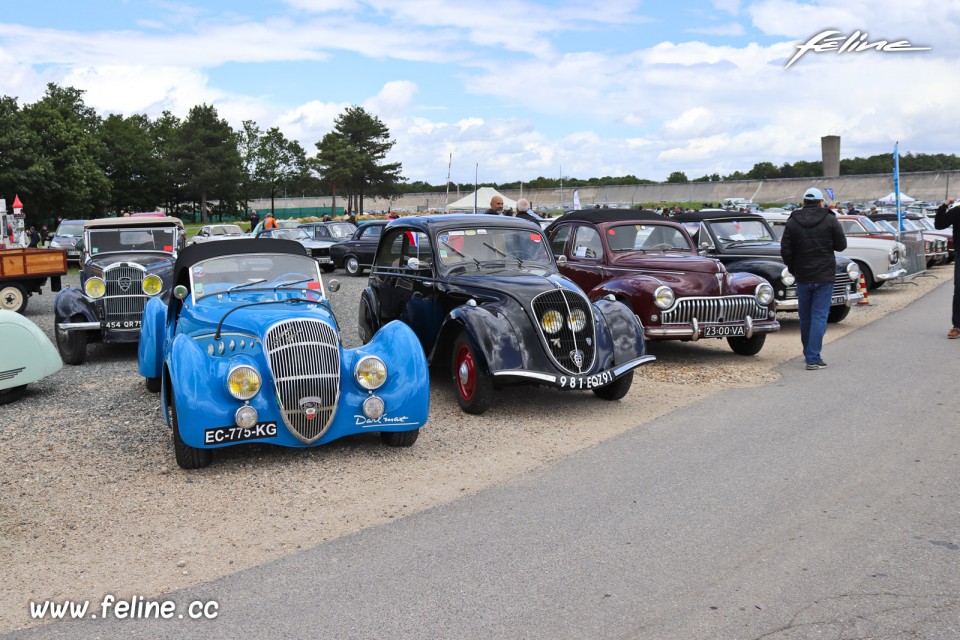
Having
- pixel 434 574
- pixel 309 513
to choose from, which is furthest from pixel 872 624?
pixel 309 513

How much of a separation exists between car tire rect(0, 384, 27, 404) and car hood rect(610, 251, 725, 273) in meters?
6.97

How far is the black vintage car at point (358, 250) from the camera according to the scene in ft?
82.1

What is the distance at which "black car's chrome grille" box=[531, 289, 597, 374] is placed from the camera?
7535mm

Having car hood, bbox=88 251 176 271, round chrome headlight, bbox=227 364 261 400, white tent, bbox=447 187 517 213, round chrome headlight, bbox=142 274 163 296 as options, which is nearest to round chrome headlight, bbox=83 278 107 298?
car hood, bbox=88 251 176 271

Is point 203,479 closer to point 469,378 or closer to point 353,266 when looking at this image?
point 469,378

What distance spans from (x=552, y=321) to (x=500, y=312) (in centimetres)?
49

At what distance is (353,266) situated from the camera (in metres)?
25.3

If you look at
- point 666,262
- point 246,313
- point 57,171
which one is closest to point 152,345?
point 246,313

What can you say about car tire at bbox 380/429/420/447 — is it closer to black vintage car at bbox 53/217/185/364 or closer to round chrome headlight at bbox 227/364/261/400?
round chrome headlight at bbox 227/364/261/400

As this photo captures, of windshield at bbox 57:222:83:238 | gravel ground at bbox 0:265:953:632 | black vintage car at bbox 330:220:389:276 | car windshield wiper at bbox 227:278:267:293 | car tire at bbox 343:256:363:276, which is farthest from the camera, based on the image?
windshield at bbox 57:222:83:238

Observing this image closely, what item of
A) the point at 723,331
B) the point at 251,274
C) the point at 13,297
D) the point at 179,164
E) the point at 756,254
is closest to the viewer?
the point at 251,274

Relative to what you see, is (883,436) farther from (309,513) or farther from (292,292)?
(292,292)

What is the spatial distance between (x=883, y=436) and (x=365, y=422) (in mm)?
4063

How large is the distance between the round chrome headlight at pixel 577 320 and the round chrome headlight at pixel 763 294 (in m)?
3.53
